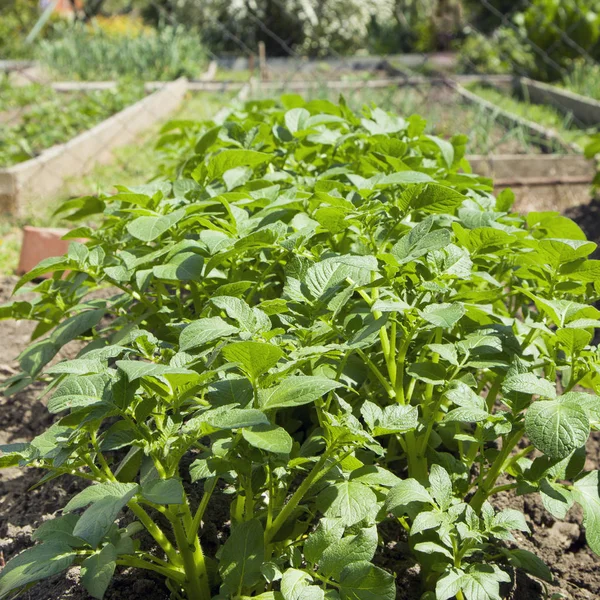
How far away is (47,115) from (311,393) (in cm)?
498

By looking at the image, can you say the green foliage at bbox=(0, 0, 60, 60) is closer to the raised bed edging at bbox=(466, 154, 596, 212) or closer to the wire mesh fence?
the wire mesh fence

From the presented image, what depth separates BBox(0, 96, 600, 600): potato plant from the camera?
95 centimetres

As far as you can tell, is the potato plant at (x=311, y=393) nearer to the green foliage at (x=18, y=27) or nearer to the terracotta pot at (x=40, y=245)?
the terracotta pot at (x=40, y=245)

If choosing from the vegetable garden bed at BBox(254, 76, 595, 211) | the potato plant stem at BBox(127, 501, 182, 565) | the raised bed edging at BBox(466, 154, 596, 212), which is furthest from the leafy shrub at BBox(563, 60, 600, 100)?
the potato plant stem at BBox(127, 501, 182, 565)

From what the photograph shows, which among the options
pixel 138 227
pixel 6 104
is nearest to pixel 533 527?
pixel 138 227

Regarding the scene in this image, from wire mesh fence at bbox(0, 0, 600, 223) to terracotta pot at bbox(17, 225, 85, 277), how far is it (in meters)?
1.09

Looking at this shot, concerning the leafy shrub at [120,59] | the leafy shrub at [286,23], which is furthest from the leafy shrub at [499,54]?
the leafy shrub at [120,59]

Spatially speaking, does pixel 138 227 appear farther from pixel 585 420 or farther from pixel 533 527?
pixel 533 527

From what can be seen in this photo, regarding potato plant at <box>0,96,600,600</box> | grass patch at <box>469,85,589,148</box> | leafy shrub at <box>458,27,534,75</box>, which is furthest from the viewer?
leafy shrub at <box>458,27,534,75</box>

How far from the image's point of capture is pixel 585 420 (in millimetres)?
956

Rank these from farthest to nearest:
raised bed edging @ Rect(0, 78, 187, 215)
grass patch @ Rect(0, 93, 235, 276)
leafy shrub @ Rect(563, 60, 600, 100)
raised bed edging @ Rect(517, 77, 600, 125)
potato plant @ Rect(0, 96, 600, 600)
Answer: leafy shrub @ Rect(563, 60, 600, 100) → raised bed edging @ Rect(517, 77, 600, 125) → raised bed edging @ Rect(0, 78, 187, 215) → grass patch @ Rect(0, 93, 235, 276) → potato plant @ Rect(0, 96, 600, 600)

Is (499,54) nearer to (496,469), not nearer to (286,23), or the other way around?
(286,23)

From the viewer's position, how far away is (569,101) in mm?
6098

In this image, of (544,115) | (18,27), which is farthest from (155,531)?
(18,27)
